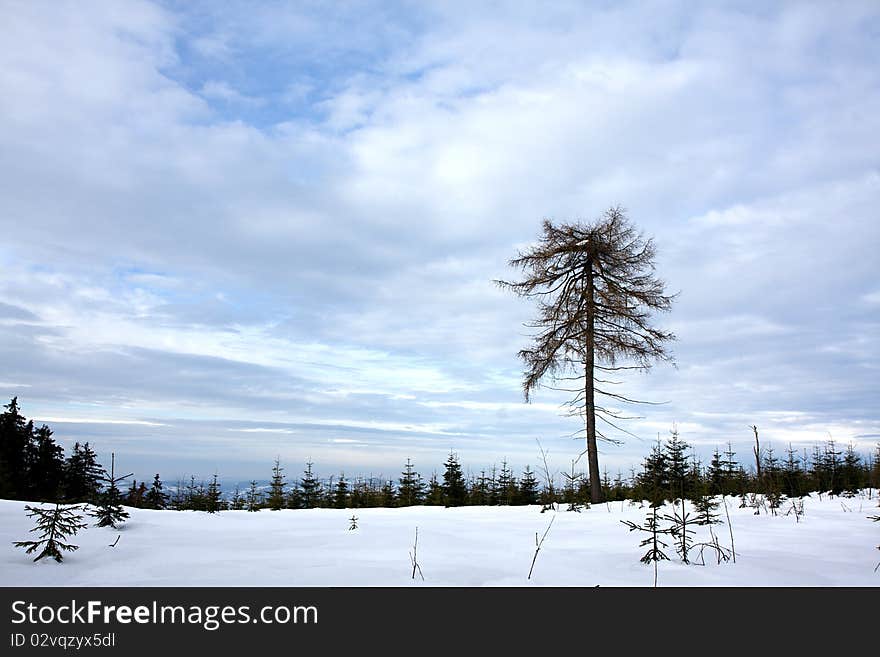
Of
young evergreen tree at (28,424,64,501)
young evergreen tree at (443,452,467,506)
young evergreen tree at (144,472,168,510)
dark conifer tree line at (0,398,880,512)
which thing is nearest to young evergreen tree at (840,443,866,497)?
dark conifer tree line at (0,398,880,512)

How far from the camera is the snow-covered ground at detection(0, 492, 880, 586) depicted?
3.64m

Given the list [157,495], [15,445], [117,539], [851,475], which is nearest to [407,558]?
[117,539]

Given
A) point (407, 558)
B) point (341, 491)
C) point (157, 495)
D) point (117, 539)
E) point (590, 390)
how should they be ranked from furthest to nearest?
1. point (341, 491)
2. point (157, 495)
3. point (590, 390)
4. point (117, 539)
5. point (407, 558)

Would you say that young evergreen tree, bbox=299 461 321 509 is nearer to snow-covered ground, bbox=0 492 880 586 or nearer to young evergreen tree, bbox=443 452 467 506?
young evergreen tree, bbox=443 452 467 506

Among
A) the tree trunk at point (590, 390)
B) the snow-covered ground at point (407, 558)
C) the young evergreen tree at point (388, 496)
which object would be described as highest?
the tree trunk at point (590, 390)

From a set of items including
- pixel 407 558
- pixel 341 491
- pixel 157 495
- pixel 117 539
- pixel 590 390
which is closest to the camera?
pixel 407 558

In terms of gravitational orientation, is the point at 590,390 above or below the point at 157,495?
above

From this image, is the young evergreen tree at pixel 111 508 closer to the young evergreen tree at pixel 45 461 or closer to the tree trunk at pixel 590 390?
the tree trunk at pixel 590 390

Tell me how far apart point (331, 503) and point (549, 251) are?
1740 centimetres

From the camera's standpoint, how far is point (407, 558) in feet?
14.5

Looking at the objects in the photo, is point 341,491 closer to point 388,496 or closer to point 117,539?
point 388,496

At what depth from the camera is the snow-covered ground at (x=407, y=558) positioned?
3637mm

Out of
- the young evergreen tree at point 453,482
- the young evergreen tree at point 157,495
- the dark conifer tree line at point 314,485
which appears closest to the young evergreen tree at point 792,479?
the dark conifer tree line at point 314,485
